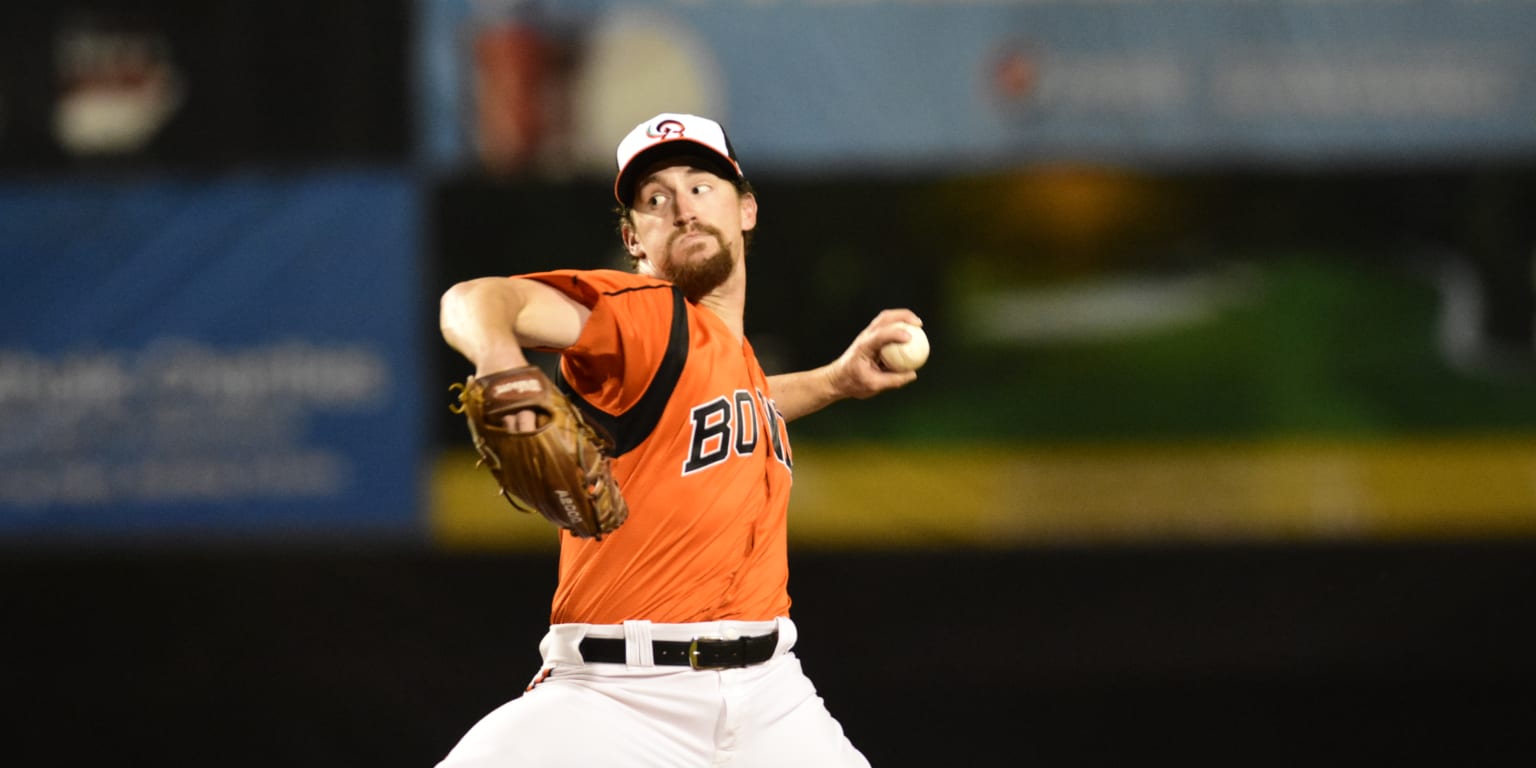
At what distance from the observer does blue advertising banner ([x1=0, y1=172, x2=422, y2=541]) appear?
521 centimetres

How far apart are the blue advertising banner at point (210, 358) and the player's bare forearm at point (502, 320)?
10.8ft

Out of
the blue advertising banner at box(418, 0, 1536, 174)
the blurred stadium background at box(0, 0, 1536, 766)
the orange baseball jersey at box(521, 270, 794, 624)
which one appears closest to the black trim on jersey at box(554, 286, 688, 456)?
the orange baseball jersey at box(521, 270, 794, 624)

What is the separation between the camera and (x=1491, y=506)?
516cm

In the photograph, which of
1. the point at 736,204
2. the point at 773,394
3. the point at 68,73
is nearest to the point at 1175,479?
the point at 773,394

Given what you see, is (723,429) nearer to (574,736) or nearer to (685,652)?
(685,652)

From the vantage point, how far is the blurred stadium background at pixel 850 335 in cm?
521

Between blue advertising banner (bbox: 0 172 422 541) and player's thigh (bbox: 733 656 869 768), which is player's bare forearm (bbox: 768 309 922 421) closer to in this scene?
player's thigh (bbox: 733 656 869 768)

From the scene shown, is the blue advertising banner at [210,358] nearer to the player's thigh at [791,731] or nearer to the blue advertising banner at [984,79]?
the blue advertising banner at [984,79]

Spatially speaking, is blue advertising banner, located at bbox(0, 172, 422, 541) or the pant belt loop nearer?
the pant belt loop

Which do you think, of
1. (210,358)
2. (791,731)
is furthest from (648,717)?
(210,358)

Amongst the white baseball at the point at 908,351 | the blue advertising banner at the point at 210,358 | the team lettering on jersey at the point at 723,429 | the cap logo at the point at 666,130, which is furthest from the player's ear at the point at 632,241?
the blue advertising banner at the point at 210,358

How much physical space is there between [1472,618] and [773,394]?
3.42m

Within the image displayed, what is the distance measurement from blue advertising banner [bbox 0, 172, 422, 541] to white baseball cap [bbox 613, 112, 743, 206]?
288cm

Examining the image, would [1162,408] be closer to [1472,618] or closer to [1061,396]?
[1061,396]
